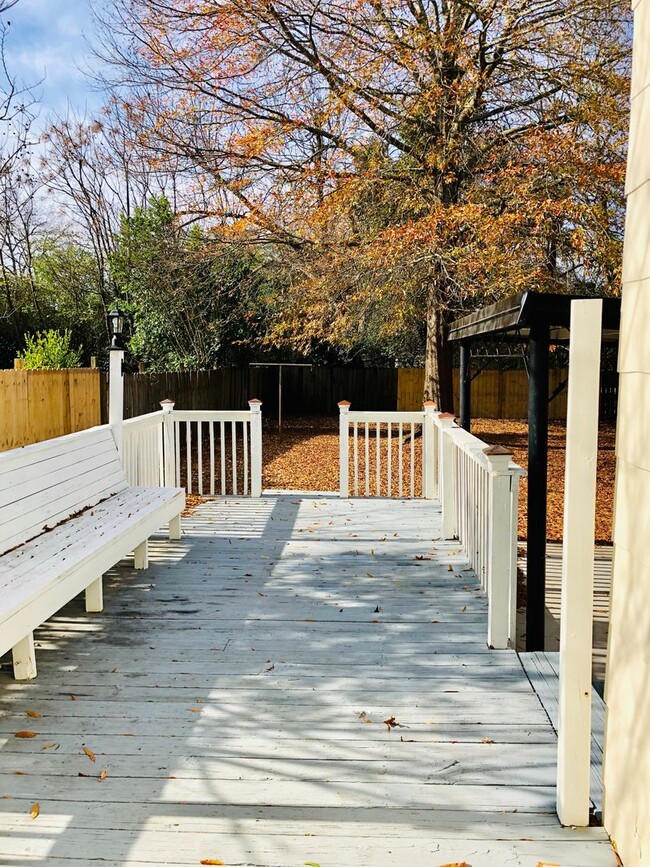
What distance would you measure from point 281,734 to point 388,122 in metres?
9.76

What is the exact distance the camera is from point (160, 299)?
13984 millimetres

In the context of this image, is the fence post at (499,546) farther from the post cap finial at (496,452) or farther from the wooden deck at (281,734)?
the wooden deck at (281,734)

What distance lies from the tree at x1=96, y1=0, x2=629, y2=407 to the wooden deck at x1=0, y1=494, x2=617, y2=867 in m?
6.15

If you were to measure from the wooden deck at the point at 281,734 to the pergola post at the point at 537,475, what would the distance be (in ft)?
1.24

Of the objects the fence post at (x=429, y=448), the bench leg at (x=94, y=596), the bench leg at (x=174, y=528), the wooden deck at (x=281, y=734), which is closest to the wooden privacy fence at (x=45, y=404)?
the bench leg at (x=174, y=528)

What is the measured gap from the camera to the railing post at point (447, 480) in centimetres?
567

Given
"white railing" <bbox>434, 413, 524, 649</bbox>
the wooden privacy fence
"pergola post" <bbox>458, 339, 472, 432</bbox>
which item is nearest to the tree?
"pergola post" <bbox>458, 339, 472, 432</bbox>

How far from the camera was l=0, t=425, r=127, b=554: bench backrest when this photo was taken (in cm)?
376

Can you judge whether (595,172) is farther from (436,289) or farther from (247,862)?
(247,862)

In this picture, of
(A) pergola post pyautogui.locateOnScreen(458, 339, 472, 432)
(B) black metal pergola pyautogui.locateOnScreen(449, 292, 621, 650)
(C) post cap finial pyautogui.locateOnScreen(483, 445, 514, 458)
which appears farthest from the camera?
(A) pergola post pyautogui.locateOnScreen(458, 339, 472, 432)

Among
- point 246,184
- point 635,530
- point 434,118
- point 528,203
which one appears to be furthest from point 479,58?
point 635,530

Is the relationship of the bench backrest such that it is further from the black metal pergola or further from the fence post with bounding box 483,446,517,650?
the black metal pergola

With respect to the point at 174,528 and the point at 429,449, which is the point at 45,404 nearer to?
the point at 174,528

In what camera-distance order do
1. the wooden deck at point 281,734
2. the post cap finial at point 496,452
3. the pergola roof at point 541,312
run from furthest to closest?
the post cap finial at point 496,452, the pergola roof at point 541,312, the wooden deck at point 281,734
